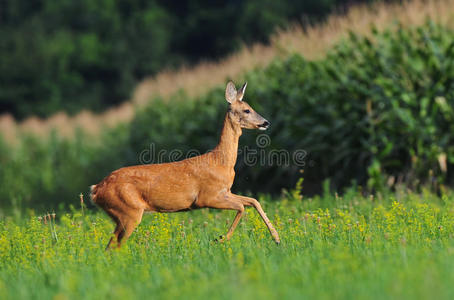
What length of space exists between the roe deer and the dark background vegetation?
32.6 metres

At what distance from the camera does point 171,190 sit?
18.7ft

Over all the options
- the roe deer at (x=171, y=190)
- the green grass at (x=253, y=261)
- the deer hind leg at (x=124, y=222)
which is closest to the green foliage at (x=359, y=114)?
the green grass at (x=253, y=261)

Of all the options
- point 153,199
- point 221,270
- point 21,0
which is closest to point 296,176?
point 153,199

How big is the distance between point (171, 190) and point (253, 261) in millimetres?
1364

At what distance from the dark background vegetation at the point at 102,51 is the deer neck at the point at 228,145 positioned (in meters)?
32.4

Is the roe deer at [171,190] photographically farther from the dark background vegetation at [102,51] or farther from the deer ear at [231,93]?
the dark background vegetation at [102,51]

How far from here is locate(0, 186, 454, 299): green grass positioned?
12.3 ft

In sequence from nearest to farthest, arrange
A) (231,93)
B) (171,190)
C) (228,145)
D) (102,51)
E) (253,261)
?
1. (253,261)
2. (171,190)
3. (228,145)
4. (231,93)
5. (102,51)

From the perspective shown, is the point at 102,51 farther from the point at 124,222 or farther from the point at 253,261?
the point at 253,261

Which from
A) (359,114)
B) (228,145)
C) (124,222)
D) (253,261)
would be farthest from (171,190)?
(359,114)

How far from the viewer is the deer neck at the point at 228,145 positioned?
591 centimetres

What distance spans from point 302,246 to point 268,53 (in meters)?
9.16

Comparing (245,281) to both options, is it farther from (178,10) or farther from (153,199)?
(178,10)

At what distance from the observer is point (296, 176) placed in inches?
455
